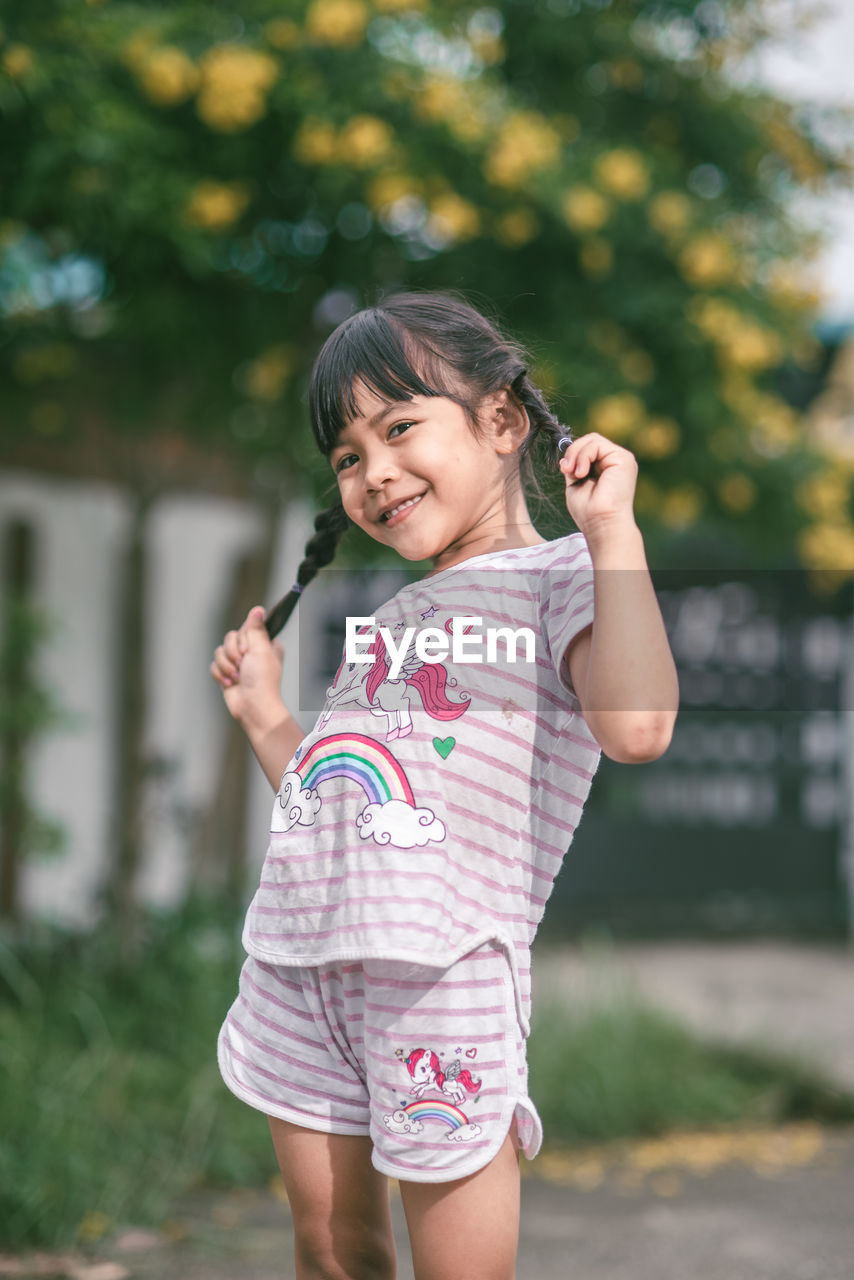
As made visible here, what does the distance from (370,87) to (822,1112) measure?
318 cm

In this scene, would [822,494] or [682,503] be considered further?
[822,494]

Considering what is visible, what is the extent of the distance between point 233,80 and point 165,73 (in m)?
0.17

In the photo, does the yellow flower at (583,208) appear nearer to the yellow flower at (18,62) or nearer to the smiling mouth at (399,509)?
the yellow flower at (18,62)

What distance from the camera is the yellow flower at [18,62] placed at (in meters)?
2.76

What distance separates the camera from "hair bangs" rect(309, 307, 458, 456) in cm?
137

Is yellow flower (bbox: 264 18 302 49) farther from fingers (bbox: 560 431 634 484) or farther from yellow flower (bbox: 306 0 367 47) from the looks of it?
fingers (bbox: 560 431 634 484)

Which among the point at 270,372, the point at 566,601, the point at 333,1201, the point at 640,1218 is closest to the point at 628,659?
the point at 566,601

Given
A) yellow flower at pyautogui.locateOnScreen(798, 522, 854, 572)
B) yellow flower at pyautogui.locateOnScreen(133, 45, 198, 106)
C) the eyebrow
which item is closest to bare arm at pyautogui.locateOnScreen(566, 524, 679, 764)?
the eyebrow

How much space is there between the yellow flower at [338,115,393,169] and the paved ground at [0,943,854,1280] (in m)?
2.49

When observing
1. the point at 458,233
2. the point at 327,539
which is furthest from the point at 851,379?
the point at 327,539

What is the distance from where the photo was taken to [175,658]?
5543 mm

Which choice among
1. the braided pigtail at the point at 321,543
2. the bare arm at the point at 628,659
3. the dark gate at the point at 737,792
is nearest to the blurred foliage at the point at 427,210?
the braided pigtail at the point at 321,543

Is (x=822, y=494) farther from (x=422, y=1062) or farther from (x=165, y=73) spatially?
(x=422, y=1062)

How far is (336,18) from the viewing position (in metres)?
3.09
